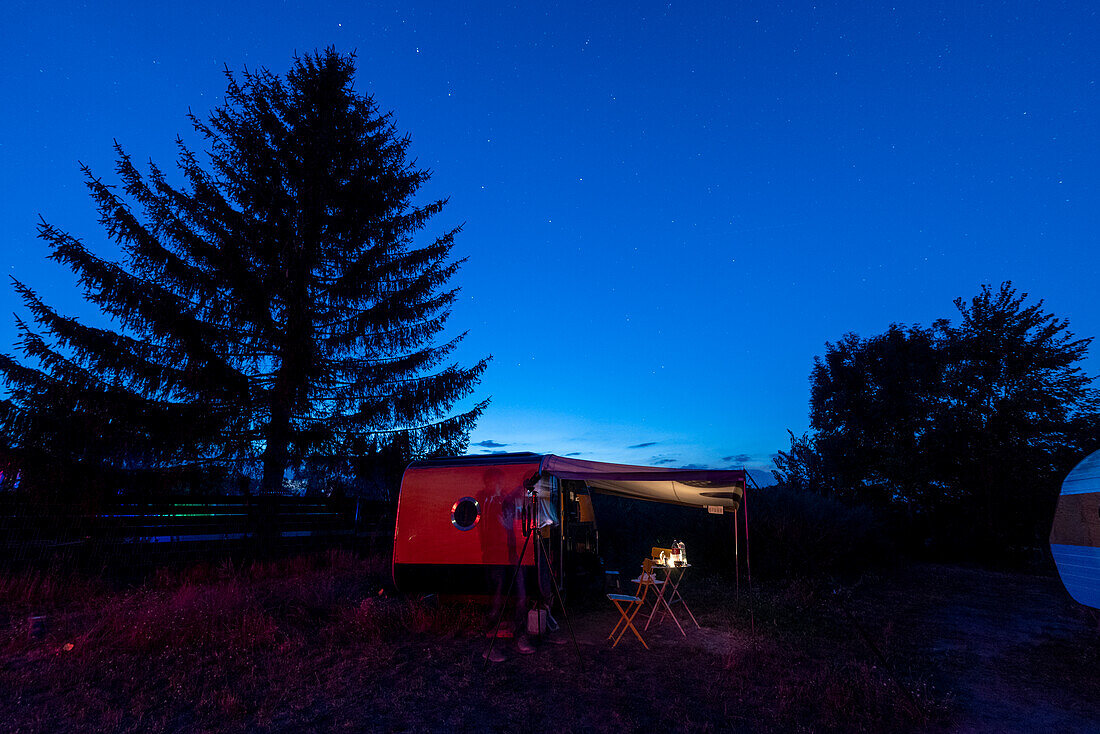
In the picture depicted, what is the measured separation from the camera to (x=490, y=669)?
6.06 m

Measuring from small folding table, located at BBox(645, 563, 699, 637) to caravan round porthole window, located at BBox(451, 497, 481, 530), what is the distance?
2.75 meters

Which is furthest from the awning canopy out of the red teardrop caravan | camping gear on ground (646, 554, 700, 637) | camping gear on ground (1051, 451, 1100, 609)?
camping gear on ground (1051, 451, 1100, 609)

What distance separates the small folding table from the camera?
313 inches

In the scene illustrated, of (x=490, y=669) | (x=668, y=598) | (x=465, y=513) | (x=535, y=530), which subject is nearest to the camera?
(x=490, y=669)

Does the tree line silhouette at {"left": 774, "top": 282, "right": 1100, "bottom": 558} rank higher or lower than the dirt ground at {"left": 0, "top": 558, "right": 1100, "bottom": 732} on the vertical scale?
higher

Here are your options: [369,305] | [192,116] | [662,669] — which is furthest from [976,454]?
[192,116]

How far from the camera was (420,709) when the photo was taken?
4.91 meters

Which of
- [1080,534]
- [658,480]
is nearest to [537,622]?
[658,480]

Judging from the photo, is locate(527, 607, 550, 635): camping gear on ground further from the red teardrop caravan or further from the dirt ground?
the red teardrop caravan

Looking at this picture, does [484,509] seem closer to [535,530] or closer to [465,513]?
[465,513]

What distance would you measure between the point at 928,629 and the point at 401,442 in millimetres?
10791

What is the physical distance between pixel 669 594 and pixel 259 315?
35.1 feet

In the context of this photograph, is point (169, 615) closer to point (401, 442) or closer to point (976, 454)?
point (401, 442)

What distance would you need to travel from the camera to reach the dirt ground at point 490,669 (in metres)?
4.70
